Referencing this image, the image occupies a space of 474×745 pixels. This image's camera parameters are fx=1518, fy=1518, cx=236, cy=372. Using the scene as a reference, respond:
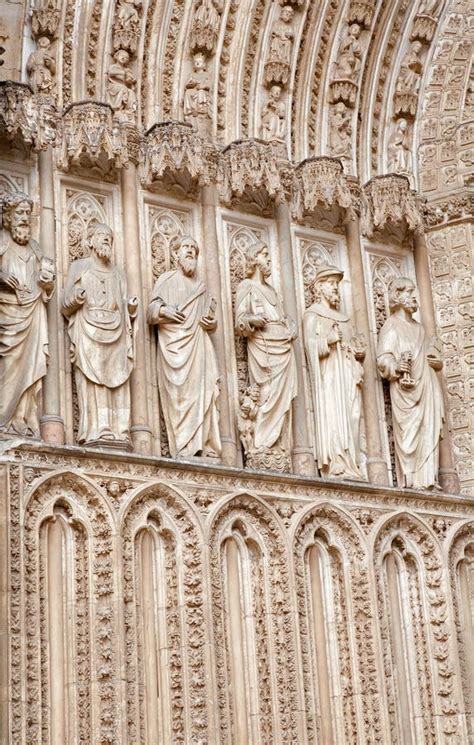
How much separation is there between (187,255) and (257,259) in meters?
0.70

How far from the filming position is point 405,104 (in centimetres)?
1368

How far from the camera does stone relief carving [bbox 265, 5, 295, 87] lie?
13.0 m

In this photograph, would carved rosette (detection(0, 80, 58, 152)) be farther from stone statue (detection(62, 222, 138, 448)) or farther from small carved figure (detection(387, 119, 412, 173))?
small carved figure (detection(387, 119, 412, 173))

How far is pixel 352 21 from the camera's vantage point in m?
13.5

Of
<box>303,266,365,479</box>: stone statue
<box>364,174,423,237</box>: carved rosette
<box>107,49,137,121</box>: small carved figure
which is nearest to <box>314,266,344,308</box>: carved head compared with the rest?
<box>303,266,365,479</box>: stone statue

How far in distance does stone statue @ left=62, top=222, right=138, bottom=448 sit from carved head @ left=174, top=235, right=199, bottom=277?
651 mm

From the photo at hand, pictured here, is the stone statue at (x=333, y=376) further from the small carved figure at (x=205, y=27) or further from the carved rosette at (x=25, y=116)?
the carved rosette at (x=25, y=116)

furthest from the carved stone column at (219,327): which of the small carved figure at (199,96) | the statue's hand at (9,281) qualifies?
the statue's hand at (9,281)

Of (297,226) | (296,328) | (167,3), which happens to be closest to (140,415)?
(296,328)

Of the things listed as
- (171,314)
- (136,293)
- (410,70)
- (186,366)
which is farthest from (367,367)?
(410,70)

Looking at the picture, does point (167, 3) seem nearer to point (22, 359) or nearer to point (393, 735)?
point (22, 359)

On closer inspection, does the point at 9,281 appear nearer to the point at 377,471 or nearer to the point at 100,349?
the point at 100,349

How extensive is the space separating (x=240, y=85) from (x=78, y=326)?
2.94 m

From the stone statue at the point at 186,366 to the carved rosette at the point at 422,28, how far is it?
357cm
